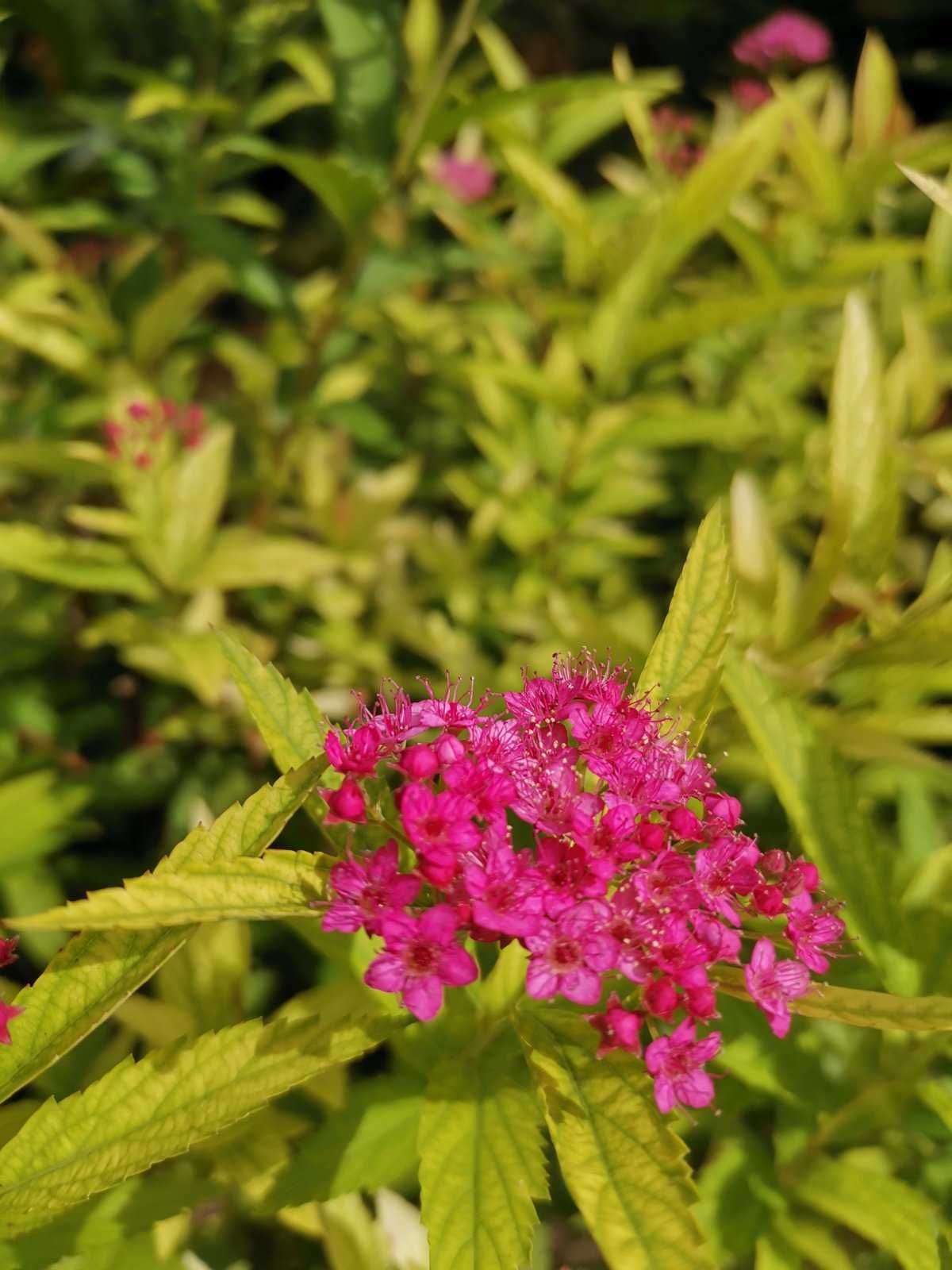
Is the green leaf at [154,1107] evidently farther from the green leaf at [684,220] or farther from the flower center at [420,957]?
the green leaf at [684,220]

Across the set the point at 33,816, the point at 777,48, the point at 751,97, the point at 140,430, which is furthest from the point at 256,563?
the point at 777,48

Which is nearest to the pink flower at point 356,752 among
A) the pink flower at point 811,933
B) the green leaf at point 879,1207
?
the pink flower at point 811,933

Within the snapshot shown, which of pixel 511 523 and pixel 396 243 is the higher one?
pixel 396 243

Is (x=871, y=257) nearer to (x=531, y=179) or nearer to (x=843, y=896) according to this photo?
(x=531, y=179)

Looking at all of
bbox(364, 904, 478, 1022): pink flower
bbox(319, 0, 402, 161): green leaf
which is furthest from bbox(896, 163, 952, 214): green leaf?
bbox(319, 0, 402, 161): green leaf

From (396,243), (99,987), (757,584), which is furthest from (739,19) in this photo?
(99,987)

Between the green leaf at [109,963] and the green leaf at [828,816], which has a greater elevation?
the green leaf at [109,963]
